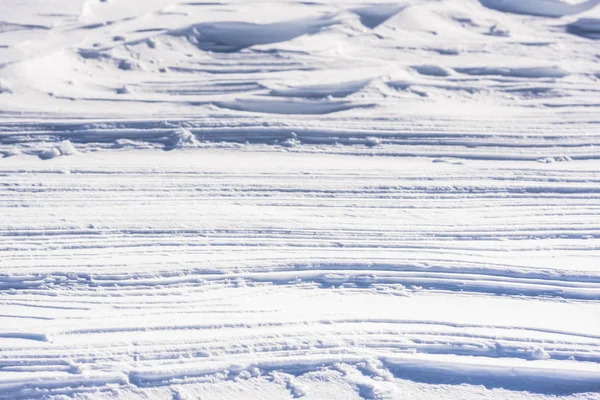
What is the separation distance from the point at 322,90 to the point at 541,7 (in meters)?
1.50

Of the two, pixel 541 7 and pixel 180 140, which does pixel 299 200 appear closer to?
pixel 180 140

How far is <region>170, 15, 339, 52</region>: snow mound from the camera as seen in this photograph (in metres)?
3.24

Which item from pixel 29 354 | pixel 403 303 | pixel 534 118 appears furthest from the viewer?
pixel 534 118

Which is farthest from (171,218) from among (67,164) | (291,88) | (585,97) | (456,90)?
(585,97)

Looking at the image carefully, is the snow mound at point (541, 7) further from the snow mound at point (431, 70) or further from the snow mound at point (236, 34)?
the snow mound at point (236, 34)

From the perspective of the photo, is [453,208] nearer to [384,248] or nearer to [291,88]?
[384,248]

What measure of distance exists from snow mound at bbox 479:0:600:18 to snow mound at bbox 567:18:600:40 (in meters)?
0.11

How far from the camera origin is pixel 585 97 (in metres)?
3.00

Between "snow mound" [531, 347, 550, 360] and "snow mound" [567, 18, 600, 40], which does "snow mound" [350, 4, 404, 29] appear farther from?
"snow mound" [531, 347, 550, 360]


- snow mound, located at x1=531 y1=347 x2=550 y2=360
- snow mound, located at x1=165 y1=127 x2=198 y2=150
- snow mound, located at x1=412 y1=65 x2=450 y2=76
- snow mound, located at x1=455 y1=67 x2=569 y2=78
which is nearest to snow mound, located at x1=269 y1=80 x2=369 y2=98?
snow mound, located at x1=412 y1=65 x2=450 y2=76

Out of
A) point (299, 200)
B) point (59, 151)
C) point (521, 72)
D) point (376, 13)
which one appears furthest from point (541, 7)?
point (59, 151)

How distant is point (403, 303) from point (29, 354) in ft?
3.64

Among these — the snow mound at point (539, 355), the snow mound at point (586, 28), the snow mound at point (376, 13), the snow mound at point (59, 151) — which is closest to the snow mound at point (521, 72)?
the snow mound at point (586, 28)

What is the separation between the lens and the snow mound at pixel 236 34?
3244 millimetres
